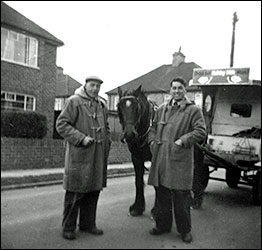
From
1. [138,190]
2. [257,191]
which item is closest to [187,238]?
[138,190]

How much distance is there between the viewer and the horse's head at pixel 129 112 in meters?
1.69

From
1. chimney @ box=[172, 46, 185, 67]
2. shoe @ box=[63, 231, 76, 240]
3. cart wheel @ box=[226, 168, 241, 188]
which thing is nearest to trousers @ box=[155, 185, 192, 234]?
shoe @ box=[63, 231, 76, 240]

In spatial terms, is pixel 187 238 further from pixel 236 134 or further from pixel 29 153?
pixel 236 134

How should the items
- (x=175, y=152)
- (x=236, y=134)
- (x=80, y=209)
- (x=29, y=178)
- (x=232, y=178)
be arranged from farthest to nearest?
1. (x=232, y=178)
2. (x=236, y=134)
3. (x=175, y=152)
4. (x=80, y=209)
5. (x=29, y=178)

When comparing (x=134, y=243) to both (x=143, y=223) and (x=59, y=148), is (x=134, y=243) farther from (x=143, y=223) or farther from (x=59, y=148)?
(x=59, y=148)

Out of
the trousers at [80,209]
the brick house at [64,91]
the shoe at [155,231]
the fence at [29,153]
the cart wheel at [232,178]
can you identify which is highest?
the brick house at [64,91]

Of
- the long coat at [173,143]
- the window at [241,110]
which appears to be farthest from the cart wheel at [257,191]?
the long coat at [173,143]

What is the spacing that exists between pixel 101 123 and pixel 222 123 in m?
3.43

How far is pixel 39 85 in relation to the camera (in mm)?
1003

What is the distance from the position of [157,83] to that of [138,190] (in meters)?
0.70

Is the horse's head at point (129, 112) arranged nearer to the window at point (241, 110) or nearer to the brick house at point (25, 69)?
the brick house at point (25, 69)

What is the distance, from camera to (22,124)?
1008mm

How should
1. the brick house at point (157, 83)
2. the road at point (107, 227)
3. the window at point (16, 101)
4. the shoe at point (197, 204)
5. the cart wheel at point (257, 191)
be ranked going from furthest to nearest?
the cart wheel at point (257, 191), the shoe at point (197, 204), the brick house at point (157, 83), the road at point (107, 227), the window at point (16, 101)

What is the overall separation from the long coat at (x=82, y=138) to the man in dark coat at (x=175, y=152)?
40 centimetres
